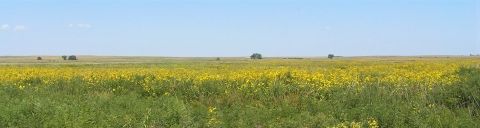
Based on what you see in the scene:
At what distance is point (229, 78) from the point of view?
1426 centimetres

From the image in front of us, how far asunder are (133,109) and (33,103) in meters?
2.32

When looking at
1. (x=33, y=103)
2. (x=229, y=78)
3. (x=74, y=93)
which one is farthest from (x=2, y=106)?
(x=229, y=78)

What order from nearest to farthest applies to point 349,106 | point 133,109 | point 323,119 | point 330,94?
point 323,119 → point 133,109 → point 349,106 → point 330,94

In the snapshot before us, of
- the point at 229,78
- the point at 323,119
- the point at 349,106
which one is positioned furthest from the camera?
the point at 229,78

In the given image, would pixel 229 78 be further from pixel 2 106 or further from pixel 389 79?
pixel 2 106

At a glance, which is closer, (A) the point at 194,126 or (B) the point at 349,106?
(A) the point at 194,126

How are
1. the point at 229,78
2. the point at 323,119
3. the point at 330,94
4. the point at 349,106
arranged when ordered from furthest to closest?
the point at 229,78
the point at 330,94
the point at 349,106
the point at 323,119

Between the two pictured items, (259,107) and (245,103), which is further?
(245,103)

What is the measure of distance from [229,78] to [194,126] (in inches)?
263

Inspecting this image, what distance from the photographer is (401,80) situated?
12.9 metres

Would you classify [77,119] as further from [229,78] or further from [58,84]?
[58,84]

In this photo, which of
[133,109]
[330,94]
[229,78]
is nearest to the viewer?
[133,109]

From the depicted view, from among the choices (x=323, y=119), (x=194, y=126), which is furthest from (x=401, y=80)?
(x=194, y=126)

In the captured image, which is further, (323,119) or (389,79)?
(389,79)
